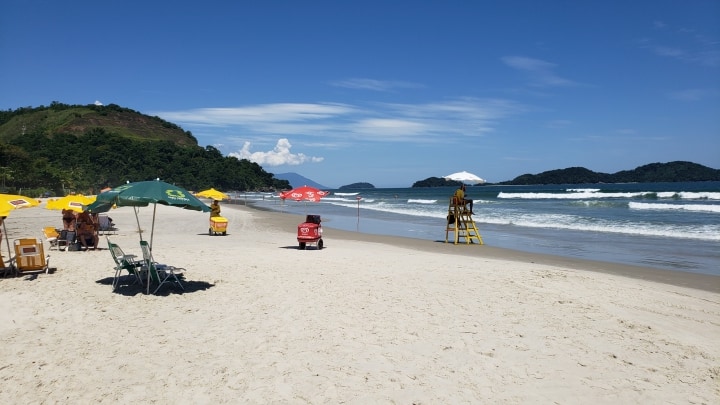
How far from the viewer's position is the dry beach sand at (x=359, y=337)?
4.78m

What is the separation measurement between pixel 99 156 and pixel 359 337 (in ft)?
333

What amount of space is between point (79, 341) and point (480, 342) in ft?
16.5

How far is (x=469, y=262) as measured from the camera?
12.8m

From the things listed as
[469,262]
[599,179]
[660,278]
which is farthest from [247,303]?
[599,179]

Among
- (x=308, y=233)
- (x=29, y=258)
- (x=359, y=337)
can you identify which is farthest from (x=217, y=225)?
(x=359, y=337)

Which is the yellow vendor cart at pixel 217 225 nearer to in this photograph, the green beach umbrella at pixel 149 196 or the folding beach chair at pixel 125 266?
the folding beach chair at pixel 125 266

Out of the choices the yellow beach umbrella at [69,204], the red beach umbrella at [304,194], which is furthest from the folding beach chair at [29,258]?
the red beach umbrella at [304,194]

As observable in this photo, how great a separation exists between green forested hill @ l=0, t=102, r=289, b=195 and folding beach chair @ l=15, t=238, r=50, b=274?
162 feet

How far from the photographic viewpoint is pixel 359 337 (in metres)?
6.27

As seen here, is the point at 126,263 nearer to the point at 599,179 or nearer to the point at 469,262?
the point at 469,262

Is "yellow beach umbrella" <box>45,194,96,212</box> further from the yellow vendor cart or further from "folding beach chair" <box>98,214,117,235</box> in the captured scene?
the yellow vendor cart

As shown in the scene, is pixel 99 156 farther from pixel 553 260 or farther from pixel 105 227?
pixel 553 260

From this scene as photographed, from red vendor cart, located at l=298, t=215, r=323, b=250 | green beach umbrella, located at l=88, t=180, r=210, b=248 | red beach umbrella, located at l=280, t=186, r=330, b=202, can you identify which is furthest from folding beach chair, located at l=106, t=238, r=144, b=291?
red beach umbrella, located at l=280, t=186, r=330, b=202

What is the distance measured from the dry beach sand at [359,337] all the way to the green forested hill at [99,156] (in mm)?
53058
